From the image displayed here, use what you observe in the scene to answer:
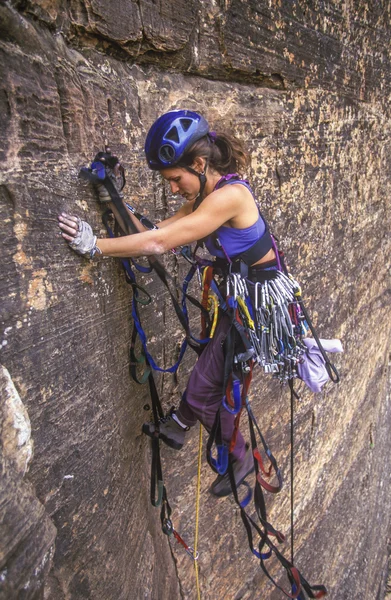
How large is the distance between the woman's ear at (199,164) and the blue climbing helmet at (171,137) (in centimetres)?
7

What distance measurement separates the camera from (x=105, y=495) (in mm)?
2270

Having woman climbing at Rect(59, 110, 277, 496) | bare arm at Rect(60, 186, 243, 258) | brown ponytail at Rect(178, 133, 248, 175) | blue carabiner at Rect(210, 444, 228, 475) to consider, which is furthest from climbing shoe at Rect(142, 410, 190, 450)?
brown ponytail at Rect(178, 133, 248, 175)

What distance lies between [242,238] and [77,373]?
84 cm

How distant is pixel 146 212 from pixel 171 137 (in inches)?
21.8

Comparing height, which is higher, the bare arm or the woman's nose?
the woman's nose

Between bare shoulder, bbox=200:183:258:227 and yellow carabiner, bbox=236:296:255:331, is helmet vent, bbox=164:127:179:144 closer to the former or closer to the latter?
bare shoulder, bbox=200:183:258:227

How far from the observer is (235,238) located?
2.16 meters

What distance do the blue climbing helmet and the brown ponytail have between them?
40mm

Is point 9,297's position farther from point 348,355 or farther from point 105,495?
point 348,355

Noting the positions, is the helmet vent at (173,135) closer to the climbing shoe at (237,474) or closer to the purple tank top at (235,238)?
the purple tank top at (235,238)

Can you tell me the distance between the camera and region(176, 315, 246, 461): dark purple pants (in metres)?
2.36

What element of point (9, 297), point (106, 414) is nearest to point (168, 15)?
point (9, 297)

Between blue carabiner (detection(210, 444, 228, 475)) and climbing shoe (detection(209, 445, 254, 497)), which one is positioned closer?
blue carabiner (detection(210, 444, 228, 475))

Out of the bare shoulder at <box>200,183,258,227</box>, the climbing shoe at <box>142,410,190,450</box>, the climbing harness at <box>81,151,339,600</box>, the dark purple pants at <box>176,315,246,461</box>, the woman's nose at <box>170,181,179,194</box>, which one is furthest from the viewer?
the climbing shoe at <box>142,410,190,450</box>
